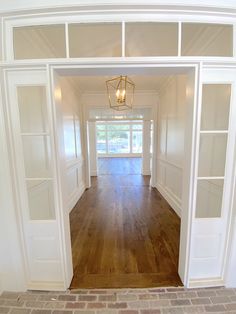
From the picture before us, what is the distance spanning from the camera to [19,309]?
1.59m

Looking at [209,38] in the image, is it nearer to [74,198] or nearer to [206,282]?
[206,282]

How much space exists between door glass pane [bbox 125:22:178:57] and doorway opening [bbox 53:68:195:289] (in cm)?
20

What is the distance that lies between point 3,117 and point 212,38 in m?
2.04

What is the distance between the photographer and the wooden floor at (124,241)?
1906 millimetres

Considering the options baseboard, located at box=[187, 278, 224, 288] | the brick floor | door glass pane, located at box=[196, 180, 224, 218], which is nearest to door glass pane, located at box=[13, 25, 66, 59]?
door glass pane, located at box=[196, 180, 224, 218]

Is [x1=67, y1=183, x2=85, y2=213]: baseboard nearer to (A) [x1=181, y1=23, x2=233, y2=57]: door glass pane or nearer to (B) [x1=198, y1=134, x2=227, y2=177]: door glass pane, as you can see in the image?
(B) [x1=198, y1=134, x2=227, y2=177]: door glass pane

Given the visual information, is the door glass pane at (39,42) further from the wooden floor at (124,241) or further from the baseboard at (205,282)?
the baseboard at (205,282)

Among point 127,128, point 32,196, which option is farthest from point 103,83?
point 127,128

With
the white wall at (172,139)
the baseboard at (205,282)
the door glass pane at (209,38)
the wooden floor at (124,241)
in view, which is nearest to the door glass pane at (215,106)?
the door glass pane at (209,38)

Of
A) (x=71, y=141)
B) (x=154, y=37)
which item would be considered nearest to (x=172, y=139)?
(x=71, y=141)

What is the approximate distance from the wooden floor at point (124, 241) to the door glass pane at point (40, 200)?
860 mm

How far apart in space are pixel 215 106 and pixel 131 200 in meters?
2.99

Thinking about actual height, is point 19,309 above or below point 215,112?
below

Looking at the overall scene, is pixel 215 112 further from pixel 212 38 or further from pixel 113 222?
pixel 113 222
